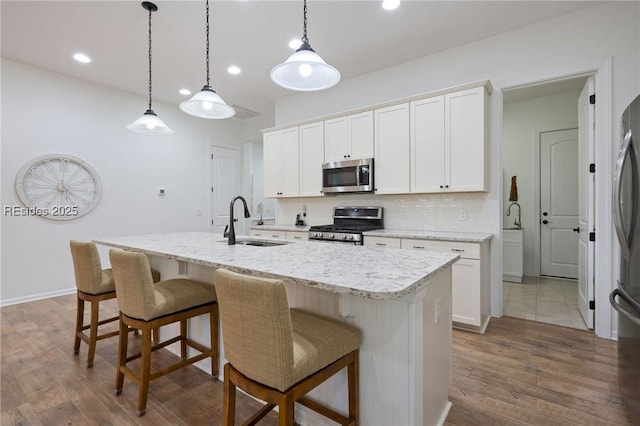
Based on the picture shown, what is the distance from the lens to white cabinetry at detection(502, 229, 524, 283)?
475 centimetres

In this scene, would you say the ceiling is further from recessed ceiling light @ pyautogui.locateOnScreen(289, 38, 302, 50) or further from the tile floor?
the tile floor

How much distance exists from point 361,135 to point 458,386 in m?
2.79

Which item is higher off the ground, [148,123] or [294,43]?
[294,43]

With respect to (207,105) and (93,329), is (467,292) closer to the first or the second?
(207,105)

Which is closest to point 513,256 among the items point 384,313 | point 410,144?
point 410,144

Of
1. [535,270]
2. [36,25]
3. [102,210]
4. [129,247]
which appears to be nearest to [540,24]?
[535,270]

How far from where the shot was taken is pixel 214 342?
2074 millimetres

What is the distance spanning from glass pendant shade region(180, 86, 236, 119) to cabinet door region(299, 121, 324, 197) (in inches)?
68.0

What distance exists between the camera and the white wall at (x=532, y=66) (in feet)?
8.75

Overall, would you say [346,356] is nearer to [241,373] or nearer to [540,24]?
[241,373]

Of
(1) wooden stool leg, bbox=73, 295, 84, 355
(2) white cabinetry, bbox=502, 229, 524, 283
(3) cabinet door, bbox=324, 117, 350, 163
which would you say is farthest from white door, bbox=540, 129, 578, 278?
(1) wooden stool leg, bbox=73, 295, 84, 355

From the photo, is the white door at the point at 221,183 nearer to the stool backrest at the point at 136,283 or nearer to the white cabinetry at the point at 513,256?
the stool backrest at the point at 136,283

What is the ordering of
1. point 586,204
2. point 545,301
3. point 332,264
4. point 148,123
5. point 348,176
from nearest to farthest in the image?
point 332,264 → point 148,123 → point 586,204 → point 545,301 → point 348,176

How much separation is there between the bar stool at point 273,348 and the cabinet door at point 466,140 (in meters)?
2.34
